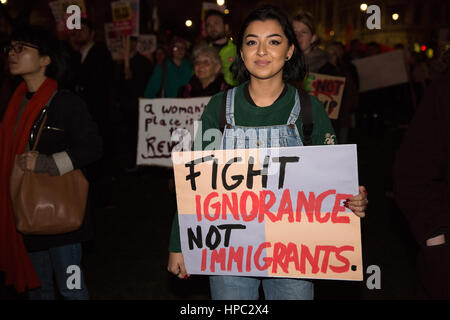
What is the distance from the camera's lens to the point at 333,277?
2.27 metres

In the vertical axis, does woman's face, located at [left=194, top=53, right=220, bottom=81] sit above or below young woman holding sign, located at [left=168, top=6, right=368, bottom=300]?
above

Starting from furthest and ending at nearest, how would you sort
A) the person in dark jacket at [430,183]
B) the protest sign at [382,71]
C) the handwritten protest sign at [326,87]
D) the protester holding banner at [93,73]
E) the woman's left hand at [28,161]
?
the protest sign at [382,71] → the protester holding banner at [93,73] → the handwritten protest sign at [326,87] → the woman's left hand at [28,161] → the person in dark jacket at [430,183]

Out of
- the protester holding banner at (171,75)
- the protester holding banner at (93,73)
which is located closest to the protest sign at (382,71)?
the protester holding banner at (171,75)

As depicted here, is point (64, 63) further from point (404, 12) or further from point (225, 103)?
point (404, 12)

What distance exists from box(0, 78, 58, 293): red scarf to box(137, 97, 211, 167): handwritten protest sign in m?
2.65

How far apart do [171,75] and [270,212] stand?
4913mm

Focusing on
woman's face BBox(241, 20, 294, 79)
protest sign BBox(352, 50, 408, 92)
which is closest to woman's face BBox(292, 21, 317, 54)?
woman's face BBox(241, 20, 294, 79)

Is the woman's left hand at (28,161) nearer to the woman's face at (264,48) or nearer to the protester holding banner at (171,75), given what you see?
the woman's face at (264,48)

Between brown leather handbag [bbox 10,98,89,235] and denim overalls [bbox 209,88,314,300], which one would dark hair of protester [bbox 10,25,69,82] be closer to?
brown leather handbag [bbox 10,98,89,235]

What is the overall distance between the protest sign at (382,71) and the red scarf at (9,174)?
753 centimetres

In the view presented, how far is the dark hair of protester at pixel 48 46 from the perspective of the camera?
3018mm

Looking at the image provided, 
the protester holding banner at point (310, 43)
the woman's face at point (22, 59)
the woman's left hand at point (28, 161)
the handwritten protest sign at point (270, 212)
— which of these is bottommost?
the handwritten protest sign at point (270, 212)

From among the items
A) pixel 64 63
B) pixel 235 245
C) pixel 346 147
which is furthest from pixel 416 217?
pixel 64 63

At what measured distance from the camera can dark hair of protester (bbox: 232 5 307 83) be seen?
238 cm
